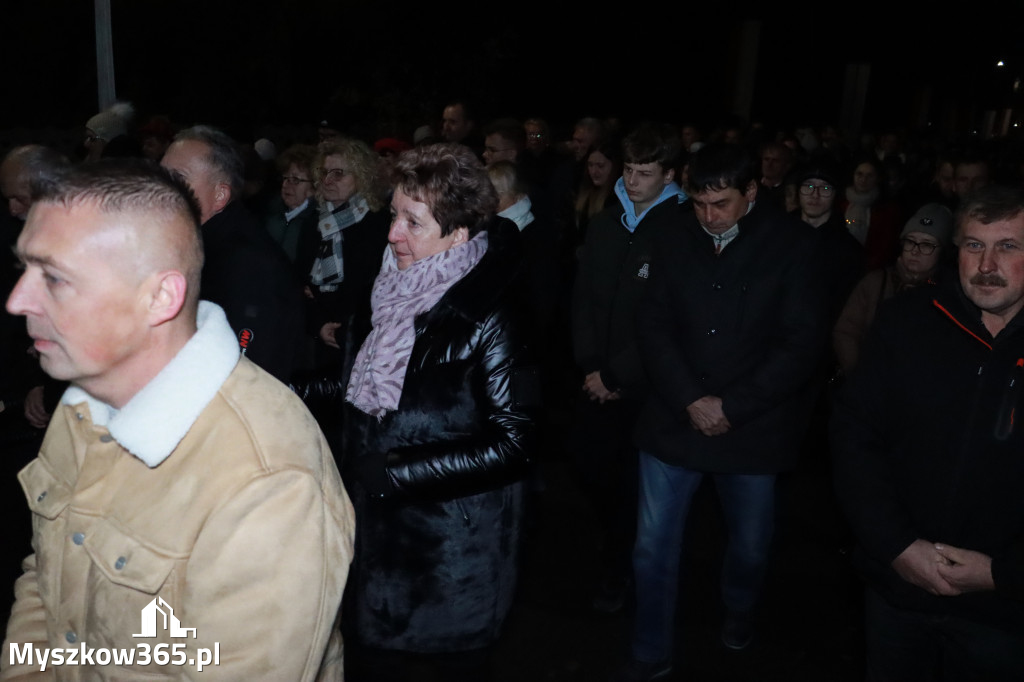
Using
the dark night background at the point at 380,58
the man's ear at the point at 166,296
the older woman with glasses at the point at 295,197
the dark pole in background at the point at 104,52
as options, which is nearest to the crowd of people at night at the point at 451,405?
the man's ear at the point at 166,296

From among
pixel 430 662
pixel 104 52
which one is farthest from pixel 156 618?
pixel 104 52

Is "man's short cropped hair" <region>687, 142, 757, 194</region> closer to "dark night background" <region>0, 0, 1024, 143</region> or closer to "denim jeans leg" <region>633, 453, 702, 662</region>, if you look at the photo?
"denim jeans leg" <region>633, 453, 702, 662</region>

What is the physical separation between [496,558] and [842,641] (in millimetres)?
2026

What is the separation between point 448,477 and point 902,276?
2933 mm

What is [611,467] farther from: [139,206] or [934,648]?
[139,206]

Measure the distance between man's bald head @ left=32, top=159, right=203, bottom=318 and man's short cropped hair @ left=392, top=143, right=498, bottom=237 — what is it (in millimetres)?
1095

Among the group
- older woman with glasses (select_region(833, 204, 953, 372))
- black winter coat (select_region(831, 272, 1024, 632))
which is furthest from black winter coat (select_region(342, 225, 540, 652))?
older woman with glasses (select_region(833, 204, 953, 372))

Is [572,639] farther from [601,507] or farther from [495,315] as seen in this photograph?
[495,315]

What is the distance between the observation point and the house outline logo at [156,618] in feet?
5.23

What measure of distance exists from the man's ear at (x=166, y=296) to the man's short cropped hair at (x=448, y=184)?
1190mm

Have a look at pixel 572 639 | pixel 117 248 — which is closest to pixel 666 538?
pixel 572 639

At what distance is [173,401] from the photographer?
1.62 meters

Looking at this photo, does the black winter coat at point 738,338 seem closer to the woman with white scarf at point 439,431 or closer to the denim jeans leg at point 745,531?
the denim jeans leg at point 745,531

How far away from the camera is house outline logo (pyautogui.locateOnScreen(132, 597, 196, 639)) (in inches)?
62.7
